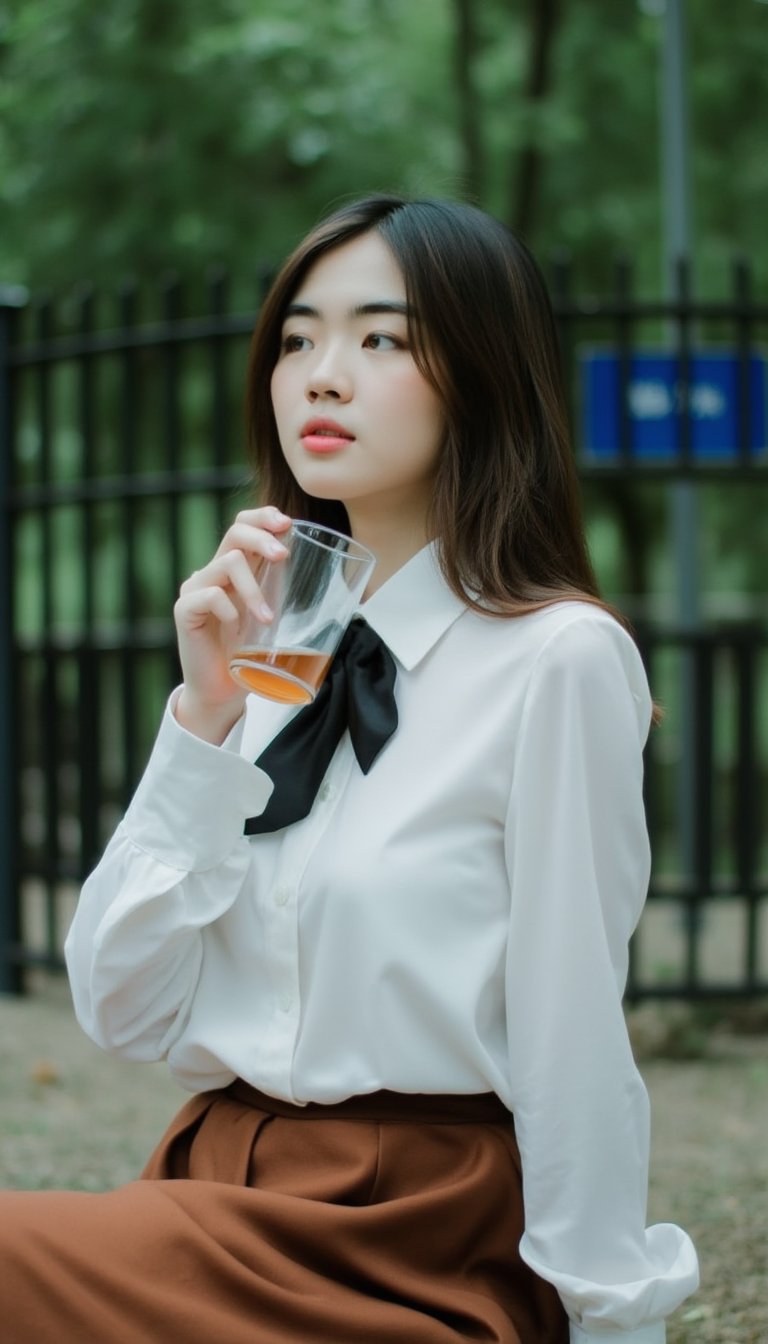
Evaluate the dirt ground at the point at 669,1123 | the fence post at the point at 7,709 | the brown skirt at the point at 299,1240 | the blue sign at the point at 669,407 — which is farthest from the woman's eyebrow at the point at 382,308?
the fence post at the point at 7,709

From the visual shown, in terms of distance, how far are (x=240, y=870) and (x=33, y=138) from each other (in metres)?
8.17

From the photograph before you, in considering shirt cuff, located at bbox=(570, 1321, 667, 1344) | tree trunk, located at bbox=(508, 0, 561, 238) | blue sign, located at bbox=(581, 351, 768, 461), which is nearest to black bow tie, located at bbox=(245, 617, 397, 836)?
shirt cuff, located at bbox=(570, 1321, 667, 1344)

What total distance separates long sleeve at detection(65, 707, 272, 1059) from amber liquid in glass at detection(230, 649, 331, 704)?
95mm

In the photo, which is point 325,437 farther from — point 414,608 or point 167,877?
point 167,877

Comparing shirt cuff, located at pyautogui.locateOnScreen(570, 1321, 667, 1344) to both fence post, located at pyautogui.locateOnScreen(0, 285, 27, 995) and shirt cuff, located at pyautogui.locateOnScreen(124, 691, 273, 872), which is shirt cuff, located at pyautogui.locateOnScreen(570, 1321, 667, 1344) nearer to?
shirt cuff, located at pyautogui.locateOnScreen(124, 691, 273, 872)

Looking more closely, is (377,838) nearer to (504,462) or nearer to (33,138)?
(504,462)

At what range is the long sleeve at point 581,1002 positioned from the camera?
5.90 ft

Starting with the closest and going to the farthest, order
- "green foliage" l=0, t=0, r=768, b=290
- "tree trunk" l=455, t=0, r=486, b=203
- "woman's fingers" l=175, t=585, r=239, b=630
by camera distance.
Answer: "woman's fingers" l=175, t=585, r=239, b=630 < "green foliage" l=0, t=0, r=768, b=290 < "tree trunk" l=455, t=0, r=486, b=203

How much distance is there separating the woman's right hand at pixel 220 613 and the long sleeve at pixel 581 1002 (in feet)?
1.13

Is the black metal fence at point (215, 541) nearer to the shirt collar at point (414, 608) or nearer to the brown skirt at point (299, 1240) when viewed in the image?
the shirt collar at point (414, 608)

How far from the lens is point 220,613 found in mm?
1891

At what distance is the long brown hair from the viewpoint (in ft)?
6.67

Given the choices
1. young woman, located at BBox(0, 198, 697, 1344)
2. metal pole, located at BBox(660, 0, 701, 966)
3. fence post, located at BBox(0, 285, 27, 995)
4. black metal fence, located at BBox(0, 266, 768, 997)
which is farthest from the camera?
metal pole, located at BBox(660, 0, 701, 966)

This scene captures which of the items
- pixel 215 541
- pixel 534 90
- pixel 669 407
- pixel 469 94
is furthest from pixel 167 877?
pixel 534 90
